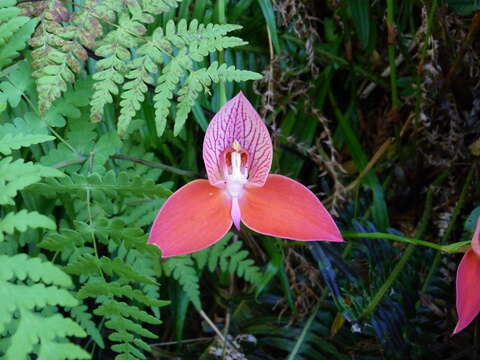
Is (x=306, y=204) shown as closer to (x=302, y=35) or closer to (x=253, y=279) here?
(x=253, y=279)

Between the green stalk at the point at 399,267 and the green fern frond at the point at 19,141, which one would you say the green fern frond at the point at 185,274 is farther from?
the green fern frond at the point at 19,141

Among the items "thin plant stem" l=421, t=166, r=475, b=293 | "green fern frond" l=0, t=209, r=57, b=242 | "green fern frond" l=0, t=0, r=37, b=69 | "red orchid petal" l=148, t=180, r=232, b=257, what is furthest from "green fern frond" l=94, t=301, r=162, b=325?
"thin plant stem" l=421, t=166, r=475, b=293

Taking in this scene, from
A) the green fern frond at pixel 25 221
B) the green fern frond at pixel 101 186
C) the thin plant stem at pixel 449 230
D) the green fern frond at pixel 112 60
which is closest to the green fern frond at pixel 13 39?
the green fern frond at pixel 112 60

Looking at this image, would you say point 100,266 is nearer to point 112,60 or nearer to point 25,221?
point 25,221

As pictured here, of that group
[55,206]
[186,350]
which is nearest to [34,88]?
[55,206]

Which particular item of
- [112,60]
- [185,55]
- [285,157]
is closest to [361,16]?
[285,157]

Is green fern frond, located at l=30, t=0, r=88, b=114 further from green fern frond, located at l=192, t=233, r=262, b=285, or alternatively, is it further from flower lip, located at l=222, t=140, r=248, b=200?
green fern frond, located at l=192, t=233, r=262, b=285

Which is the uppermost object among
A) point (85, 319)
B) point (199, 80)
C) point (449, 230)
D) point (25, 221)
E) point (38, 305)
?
point (199, 80)
